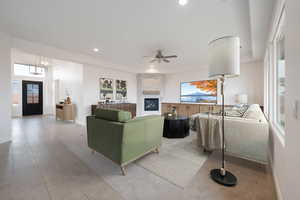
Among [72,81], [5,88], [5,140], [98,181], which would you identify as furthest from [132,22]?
[72,81]

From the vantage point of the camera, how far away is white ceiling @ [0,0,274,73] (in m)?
1.96

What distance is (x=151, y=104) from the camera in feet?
23.5

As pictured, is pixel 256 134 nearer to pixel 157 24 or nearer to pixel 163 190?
pixel 163 190

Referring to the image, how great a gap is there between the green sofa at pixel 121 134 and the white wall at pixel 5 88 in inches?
91.9

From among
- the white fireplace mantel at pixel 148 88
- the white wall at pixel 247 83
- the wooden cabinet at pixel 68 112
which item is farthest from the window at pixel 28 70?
the white wall at pixel 247 83

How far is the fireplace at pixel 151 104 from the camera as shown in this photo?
712cm

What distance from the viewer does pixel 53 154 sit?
234 cm

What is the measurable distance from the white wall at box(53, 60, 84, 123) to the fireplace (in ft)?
10.9

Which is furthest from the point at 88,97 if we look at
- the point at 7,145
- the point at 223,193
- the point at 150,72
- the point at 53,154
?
the point at 223,193

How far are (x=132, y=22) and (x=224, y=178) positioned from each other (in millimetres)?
2967

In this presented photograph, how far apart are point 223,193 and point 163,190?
2.26 ft

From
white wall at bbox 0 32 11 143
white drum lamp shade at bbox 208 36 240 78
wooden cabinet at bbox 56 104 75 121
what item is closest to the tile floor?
white wall at bbox 0 32 11 143

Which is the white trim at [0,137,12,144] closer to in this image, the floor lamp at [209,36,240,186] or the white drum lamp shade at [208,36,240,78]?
the floor lamp at [209,36,240,186]

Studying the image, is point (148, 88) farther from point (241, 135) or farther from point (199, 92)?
point (241, 135)
